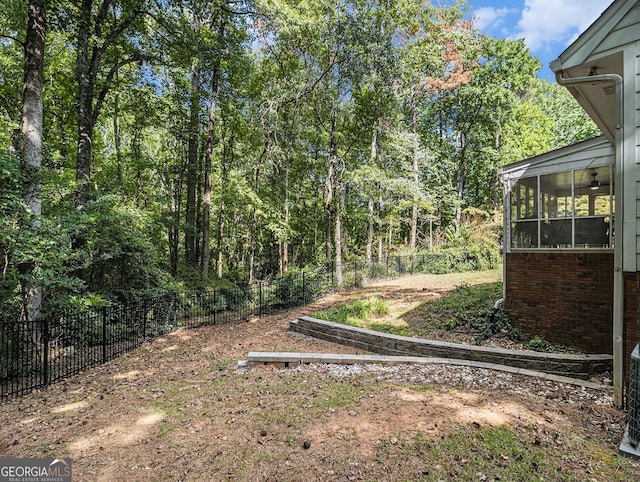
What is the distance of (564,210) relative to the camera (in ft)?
22.3

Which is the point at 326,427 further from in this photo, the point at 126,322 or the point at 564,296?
the point at 126,322

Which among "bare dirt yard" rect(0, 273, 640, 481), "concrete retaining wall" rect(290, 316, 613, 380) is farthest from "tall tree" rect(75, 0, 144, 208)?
"concrete retaining wall" rect(290, 316, 613, 380)

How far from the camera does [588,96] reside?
15.3ft

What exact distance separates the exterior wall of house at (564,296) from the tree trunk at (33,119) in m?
10.1

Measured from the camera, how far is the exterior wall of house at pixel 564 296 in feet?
19.0

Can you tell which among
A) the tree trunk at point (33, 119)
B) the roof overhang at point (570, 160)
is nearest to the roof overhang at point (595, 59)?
the roof overhang at point (570, 160)

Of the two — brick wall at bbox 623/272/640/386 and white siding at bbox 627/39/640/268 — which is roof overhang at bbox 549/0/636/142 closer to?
white siding at bbox 627/39/640/268

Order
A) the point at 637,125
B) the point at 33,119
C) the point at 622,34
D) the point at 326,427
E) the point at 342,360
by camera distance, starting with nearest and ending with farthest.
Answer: the point at 326,427, the point at 637,125, the point at 622,34, the point at 342,360, the point at 33,119

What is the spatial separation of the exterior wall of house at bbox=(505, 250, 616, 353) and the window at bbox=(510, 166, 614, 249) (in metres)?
0.37

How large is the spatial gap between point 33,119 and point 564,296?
11452 mm

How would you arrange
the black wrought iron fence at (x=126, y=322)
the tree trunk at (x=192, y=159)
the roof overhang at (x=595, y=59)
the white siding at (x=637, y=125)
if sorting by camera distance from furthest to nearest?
the tree trunk at (x=192, y=159) → the black wrought iron fence at (x=126, y=322) → the roof overhang at (x=595, y=59) → the white siding at (x=637, y=125)

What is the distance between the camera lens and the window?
6.18 m

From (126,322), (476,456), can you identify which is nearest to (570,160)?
(476,456)

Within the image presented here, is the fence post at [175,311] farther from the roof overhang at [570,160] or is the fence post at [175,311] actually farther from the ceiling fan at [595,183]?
the ceiling fan at [595,183]
